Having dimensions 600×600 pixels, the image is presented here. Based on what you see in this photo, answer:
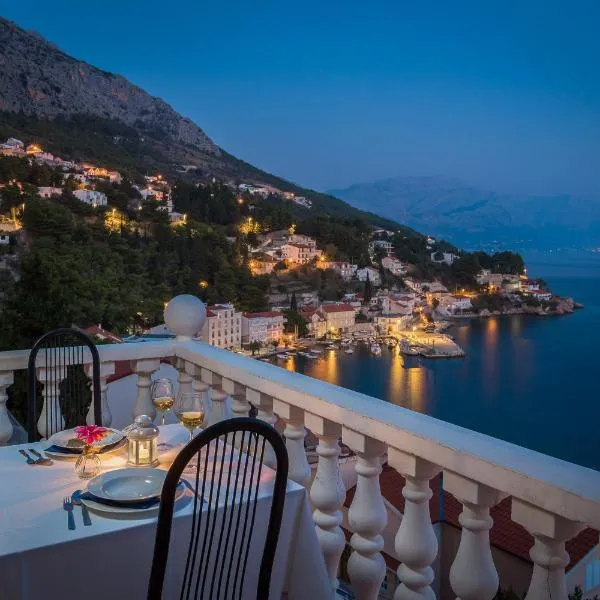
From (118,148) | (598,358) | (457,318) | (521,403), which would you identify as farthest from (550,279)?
(118,148)

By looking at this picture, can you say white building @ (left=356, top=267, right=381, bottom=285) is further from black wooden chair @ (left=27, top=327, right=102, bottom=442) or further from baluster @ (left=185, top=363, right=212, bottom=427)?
black wooden chair @ (left=27, top=327, right=102, bottom=442)

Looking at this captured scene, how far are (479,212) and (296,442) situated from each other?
133 meters

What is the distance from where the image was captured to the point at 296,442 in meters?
1.63

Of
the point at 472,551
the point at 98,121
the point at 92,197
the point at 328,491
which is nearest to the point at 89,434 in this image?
the point at 328,491

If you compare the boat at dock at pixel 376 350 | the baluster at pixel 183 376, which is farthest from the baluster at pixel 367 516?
the boat at dock at pixel 376 350

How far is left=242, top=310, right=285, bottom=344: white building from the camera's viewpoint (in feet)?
122

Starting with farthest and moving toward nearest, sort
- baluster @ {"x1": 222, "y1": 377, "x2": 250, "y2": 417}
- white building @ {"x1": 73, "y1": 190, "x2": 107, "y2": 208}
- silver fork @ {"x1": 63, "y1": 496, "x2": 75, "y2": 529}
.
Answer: white building @ {"x1": 73, "y1": 190, "x2": 107, "y2": 208} → baluster @ {"x1": 222, "y1": 377, "x2": 250, "y2": 417} → silver fork @ {"x1": 63, "y1": 496, "x2": 75, "y2": 529}

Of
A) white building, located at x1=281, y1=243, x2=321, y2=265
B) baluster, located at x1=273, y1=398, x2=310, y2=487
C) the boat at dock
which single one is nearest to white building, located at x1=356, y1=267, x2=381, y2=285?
white building, located at x1=281, y1=243, x2=321, y2=265

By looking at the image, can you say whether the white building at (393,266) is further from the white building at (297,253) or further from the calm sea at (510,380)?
the calm sea at (510,380)

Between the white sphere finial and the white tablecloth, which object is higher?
the white sphere finial

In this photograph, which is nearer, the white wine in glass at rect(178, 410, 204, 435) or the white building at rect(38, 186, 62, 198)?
the white wine in glass at rect(178, 410, 204, 435)

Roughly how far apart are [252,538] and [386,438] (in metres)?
0.36

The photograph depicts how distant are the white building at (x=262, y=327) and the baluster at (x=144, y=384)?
34.9 meters

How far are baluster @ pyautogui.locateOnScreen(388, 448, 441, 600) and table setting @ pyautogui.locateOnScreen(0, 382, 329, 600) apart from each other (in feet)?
0.69
